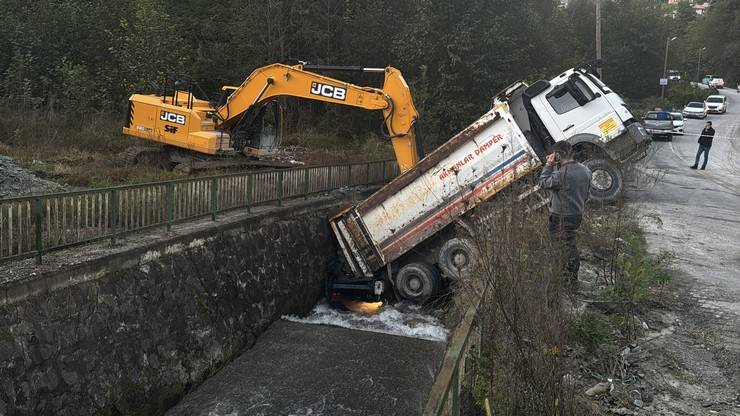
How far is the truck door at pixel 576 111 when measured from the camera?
11.1 m

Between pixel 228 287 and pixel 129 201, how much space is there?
194 cm

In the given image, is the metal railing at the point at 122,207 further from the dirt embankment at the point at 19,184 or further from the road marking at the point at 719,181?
the road marking at the point at 719,181

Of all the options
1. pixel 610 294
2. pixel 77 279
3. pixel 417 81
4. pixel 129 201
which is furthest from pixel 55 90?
pixel 610 294

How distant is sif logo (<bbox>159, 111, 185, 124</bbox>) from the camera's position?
13203mm

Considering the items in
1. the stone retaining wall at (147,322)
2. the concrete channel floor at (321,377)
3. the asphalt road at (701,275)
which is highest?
the asphalt road at (701,275)

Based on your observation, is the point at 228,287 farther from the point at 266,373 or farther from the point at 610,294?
the point at 610,294

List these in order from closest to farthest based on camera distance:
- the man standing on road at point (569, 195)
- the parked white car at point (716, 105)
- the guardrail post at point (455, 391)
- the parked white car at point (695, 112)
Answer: the guardrail post at point (455, 391), the man standing on road at point (569, 195), the parked white car at point (695, 112), the parked white car at point (716, 105)

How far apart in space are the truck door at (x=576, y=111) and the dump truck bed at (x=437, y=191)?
6.70 feet

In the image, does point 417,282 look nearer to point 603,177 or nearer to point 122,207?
point 603,177

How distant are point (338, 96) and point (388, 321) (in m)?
5.01

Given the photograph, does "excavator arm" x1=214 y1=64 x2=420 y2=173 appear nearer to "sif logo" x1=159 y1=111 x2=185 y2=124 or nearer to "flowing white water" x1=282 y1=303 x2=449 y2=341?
"sif logo" x1=159 y1=111 x2=185 y2=124

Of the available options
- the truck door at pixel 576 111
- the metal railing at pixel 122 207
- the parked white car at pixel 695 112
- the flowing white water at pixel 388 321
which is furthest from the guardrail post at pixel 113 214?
the parked white car at pixel 695 112

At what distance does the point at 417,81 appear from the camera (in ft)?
→ 66.8

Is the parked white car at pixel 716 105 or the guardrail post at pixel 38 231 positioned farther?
the parked white car at pixel 716 105
